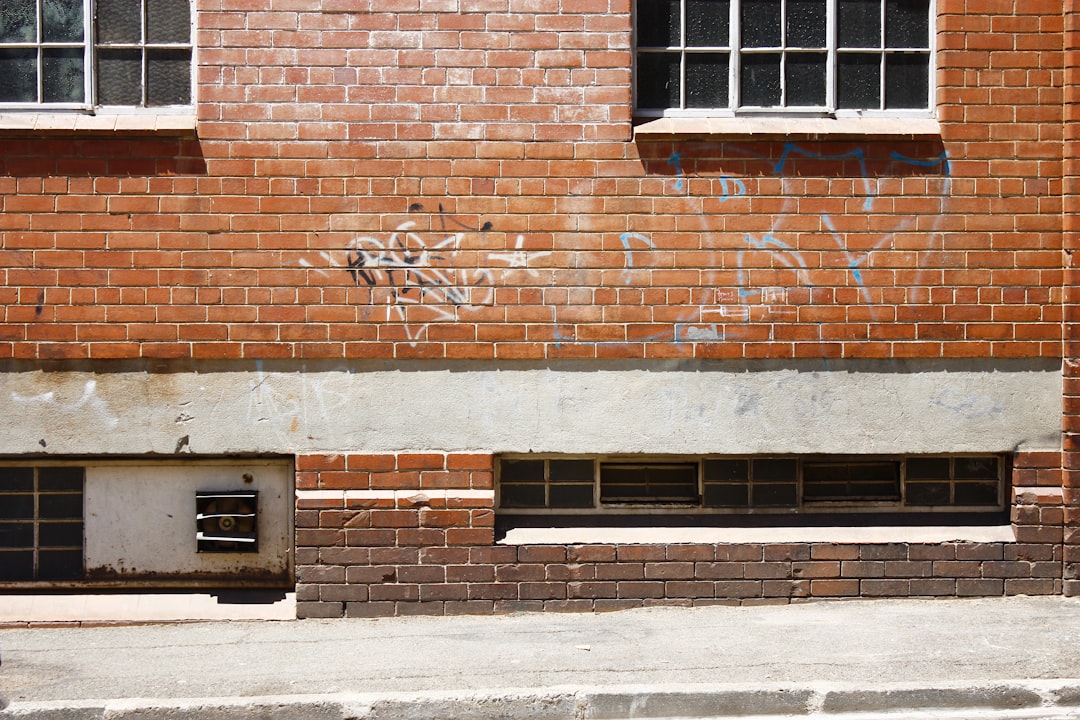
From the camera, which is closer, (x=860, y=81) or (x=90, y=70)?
(x=90, y=70)

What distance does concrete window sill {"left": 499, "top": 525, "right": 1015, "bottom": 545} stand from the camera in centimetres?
605

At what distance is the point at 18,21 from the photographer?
5.98m

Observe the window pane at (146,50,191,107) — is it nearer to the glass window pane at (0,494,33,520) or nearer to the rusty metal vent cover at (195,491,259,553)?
the rusty metal vent cover at (195,491,259,553)

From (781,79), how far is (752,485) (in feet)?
8.12

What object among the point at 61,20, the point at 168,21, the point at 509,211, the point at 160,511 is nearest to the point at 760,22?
the point at 509,211

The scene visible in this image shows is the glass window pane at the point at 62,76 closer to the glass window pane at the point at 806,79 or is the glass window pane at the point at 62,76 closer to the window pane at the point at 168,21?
the window pane at the point at 168,21

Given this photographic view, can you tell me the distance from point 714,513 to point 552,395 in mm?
1265

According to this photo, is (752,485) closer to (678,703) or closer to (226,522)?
(678,703)

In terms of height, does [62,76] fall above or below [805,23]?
below

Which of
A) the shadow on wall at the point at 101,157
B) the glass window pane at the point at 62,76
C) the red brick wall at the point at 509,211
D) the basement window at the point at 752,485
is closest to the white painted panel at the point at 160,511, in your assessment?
the red brick wall at the point at 509,211

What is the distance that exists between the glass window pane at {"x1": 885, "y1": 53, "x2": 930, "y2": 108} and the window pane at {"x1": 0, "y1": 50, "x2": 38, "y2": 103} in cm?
511

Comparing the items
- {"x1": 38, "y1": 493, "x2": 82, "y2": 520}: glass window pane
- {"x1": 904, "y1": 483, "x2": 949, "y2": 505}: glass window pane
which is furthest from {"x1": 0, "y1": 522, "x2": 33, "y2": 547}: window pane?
{"x1": 904, "y1": 483, "x2": 949, "y2": 505}: glass window pane

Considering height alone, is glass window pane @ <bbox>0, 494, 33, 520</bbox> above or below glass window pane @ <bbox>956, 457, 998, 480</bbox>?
below

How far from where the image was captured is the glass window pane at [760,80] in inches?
241
